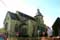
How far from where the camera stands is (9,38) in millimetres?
3238

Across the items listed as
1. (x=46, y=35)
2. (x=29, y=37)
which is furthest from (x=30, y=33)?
(x=46, y=35)

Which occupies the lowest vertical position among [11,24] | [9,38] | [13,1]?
[9,38]

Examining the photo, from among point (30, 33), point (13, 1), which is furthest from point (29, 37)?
point (13, 1)

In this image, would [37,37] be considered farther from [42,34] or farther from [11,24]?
[11,24]

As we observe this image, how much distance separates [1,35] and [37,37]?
2.14 feet

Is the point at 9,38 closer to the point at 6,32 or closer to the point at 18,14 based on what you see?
the point at 6,32

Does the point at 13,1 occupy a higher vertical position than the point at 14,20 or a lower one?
higher

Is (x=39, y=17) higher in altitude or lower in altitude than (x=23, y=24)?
higher

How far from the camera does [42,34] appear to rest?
3.33 m

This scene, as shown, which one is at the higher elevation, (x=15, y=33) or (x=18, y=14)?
(x=18, y=14)

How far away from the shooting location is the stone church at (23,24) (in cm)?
327

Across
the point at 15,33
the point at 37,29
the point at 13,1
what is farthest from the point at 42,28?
the point at 13,1

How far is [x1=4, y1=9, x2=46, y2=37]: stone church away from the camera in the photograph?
3.27m

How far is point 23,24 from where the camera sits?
10.9ft
